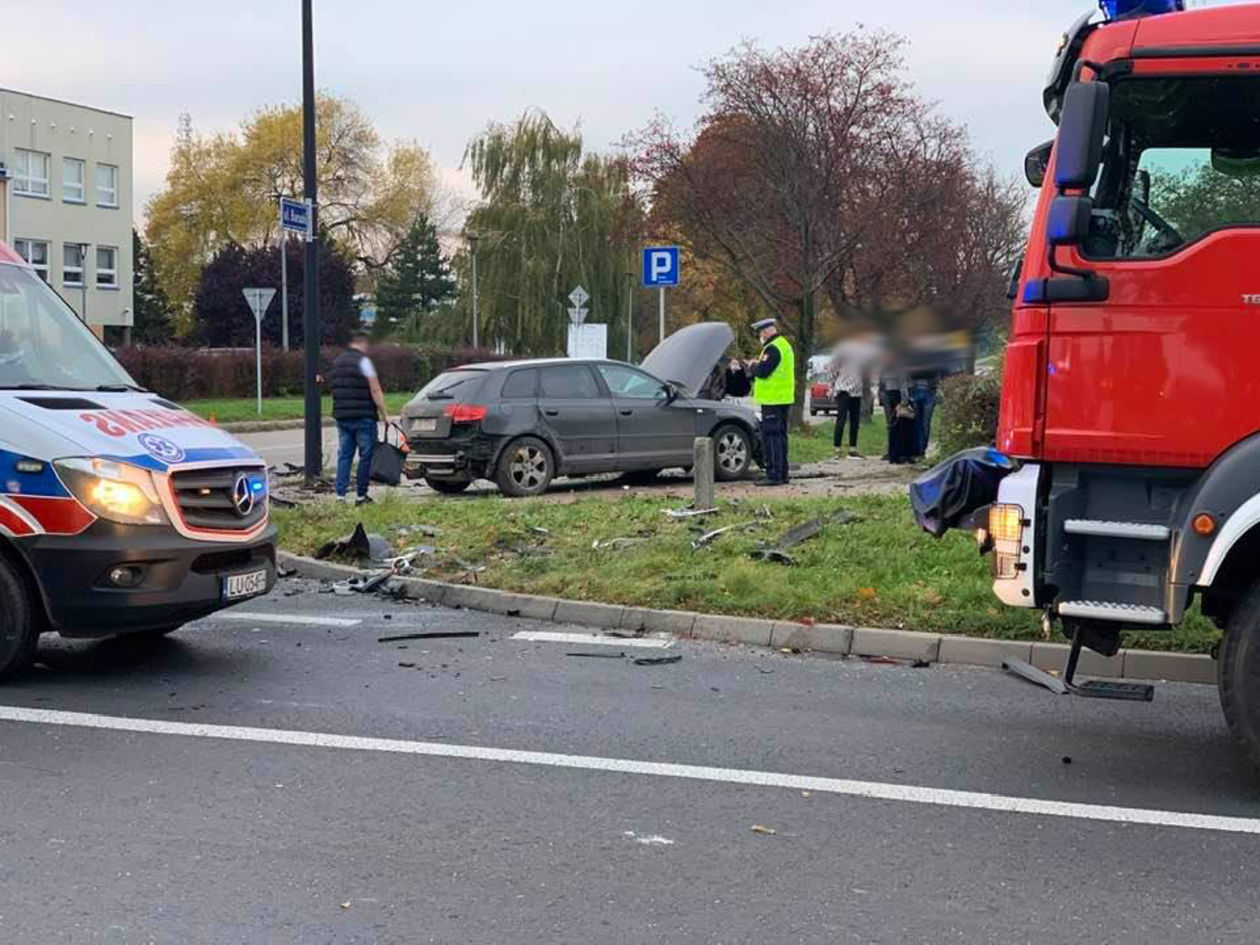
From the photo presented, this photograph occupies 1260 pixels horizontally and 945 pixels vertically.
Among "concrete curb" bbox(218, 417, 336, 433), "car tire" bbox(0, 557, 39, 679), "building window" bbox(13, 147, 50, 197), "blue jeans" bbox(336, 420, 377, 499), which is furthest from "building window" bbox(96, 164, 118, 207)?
"car tire" bbox(0, 557, 39, 679)

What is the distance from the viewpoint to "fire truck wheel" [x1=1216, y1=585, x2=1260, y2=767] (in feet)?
17.1

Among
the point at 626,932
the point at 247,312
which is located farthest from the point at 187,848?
the point at 247,312

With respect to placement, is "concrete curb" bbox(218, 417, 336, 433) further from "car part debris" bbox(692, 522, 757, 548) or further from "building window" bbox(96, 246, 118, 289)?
"building window" bbox(96, 246, 118, 289)

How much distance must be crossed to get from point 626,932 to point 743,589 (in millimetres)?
5161

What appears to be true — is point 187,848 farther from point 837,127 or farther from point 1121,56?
point 837,127

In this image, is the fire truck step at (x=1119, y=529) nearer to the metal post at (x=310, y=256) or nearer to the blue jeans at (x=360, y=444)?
the blue jeans at (x=360, y=444)

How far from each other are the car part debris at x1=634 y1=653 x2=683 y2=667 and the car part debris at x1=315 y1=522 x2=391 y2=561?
3794 mm

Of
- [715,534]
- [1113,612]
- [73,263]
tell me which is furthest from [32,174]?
[1113,612]

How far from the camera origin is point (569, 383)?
635 inches

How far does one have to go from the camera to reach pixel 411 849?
15.4 feet

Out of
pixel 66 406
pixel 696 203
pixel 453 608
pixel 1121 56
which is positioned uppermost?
pixel 696 203

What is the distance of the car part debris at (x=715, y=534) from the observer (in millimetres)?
10531

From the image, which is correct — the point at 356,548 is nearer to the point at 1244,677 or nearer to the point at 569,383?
the point at 569,383

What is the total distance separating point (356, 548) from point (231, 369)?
95.5 ft
